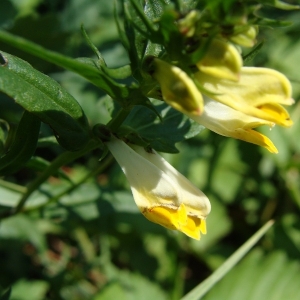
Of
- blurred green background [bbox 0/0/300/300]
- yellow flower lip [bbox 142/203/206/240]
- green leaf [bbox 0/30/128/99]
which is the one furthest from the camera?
blurred green background [bbox 0/0/300/300]

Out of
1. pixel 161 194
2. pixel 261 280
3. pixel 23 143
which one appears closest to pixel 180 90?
pixel 161 194

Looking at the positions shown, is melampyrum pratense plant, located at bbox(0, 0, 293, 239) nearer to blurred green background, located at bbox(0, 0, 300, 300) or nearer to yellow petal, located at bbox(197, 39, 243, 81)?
yellow petal, located at bbox(197, 39, 243, 81)

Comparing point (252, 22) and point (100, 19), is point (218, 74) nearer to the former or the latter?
point (252, 22)

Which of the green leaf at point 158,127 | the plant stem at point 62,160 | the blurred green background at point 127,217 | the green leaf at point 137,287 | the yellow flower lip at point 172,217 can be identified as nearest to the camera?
the yellow flower lip at point 172,217

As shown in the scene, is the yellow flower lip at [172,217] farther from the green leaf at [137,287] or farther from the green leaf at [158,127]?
the green leaf at [137,287]

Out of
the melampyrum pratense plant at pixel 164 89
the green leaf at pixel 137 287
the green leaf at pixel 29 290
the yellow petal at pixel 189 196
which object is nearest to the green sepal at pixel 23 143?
the melampyrum pratense plant at pixel 164 89

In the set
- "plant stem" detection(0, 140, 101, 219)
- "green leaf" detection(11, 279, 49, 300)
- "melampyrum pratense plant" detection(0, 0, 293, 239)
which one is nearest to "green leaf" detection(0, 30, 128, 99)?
"melampyrum pratense plant" detection(0, 0, 293, 239)

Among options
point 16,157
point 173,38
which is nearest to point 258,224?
point 16,157
